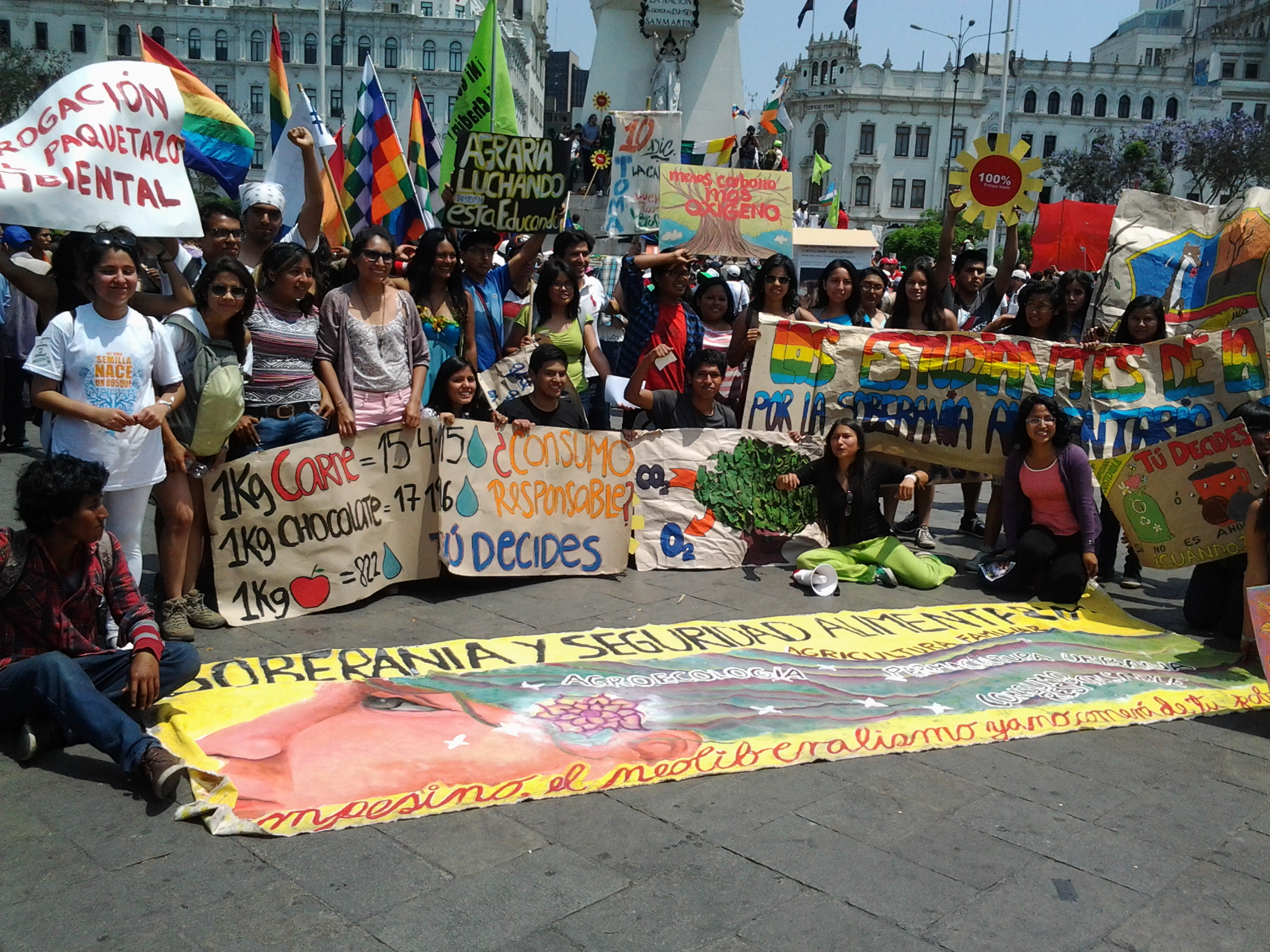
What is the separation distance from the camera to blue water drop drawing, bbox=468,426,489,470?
19.6 feet

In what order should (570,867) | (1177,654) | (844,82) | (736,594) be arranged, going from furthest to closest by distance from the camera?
(844,82) < (736,594) < (1177,654) < (570,867)

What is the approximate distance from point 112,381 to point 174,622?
1.12 meters

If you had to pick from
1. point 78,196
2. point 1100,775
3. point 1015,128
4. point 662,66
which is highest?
point 1015,128

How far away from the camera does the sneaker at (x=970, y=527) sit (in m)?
8.08

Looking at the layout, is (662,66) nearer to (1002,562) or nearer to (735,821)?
(1002,562)

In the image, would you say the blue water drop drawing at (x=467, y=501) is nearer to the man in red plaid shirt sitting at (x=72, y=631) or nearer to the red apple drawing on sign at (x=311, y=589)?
the red apple drawing on sign at (x=311, y=589)

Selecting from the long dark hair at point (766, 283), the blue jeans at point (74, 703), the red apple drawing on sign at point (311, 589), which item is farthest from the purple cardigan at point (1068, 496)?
the blue jeans at point (74, 703)

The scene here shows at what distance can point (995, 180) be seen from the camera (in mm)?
8320

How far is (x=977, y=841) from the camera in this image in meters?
3.49

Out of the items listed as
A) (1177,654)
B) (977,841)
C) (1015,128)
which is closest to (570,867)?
(977,841)

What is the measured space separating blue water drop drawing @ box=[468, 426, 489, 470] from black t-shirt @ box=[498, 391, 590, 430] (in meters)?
0.25

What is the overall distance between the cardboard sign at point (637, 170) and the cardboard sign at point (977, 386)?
4.82 feet

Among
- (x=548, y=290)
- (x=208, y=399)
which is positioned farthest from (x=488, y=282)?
(x=208, y=399)

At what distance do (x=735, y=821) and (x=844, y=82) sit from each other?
281 ft
